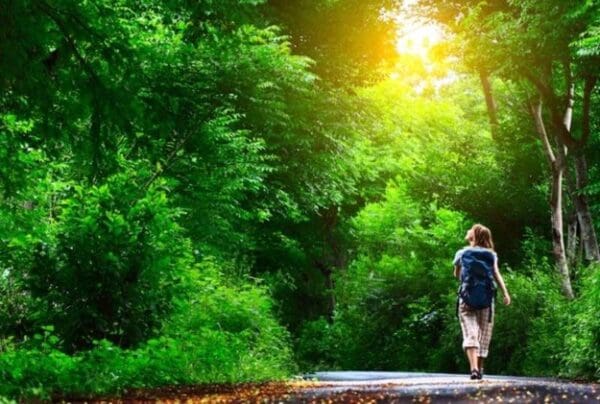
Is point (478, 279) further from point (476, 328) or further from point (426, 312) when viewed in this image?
point (426, 312)

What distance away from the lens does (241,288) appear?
58.3ft

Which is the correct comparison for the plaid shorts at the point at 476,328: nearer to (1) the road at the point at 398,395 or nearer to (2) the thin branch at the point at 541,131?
(1) the road at the point at 398,395

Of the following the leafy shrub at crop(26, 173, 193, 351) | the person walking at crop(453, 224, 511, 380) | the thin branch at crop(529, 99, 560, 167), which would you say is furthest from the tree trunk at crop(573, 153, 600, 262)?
the leafy shrub at crop(26, 173, 193, 351)

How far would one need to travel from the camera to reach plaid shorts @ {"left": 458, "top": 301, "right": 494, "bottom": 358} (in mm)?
11656

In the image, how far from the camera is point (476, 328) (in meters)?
11.7

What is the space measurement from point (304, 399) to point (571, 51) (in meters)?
10.4

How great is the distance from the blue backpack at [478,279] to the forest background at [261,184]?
2.23 meters

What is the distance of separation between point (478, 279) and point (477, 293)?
Answer: 0.60 feet

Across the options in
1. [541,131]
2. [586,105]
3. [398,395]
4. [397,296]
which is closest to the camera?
[398,395]

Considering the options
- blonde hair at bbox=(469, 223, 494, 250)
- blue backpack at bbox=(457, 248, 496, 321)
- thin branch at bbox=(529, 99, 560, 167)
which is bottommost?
blue backpack at bbox=(457, 248, 496, 321)

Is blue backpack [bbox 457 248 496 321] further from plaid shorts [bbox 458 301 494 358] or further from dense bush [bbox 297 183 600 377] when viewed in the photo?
dense bush [bbox 297 183 600 377]

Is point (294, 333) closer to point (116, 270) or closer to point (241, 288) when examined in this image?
point (241, 288)

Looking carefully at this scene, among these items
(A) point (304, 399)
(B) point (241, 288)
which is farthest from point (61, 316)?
(B) point (241, 288)

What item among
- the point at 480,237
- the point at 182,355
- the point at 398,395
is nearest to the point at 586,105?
the point at 480,237
